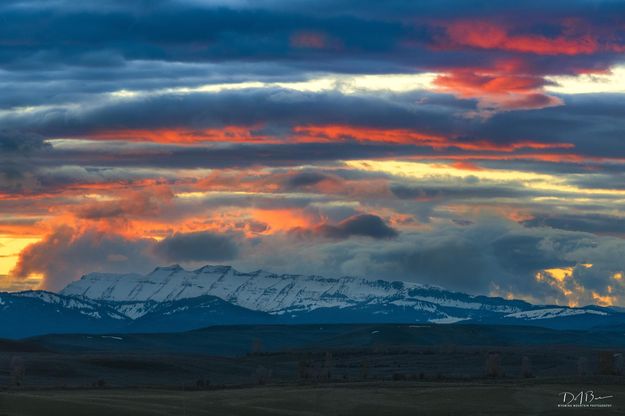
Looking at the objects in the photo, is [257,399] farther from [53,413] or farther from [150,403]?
[53,413]

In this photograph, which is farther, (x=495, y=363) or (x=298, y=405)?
(x=495, y=363)

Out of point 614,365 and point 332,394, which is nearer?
point 332,394

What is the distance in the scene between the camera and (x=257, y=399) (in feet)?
441

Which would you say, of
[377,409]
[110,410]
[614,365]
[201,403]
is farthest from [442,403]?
[614,365]

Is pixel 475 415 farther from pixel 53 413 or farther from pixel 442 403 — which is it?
pixel 53 413

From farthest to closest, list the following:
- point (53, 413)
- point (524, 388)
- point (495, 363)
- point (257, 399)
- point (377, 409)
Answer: point (495, 363), point (524, 388), point (257, 399), point (377, 409), point (53, 413)

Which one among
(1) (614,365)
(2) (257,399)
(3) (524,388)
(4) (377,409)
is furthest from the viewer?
(1) (614,365)

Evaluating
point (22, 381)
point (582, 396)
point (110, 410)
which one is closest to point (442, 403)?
point (582, 396)

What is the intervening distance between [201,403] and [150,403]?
18.6 feet

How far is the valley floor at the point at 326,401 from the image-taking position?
12175 cm

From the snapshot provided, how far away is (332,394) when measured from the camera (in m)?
138

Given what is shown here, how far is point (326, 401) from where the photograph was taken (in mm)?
131875

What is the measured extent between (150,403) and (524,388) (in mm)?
44522

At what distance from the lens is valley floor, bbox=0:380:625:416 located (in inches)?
4793
